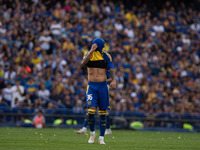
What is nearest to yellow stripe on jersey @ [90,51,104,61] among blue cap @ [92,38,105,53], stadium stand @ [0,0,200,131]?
blue cap @ [92,38,105,53]

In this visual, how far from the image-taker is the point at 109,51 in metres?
24.8

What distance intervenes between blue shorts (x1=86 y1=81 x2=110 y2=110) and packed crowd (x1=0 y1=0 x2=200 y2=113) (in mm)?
9354

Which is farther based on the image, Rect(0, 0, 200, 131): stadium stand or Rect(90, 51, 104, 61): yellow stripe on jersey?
Rect(0, 0, 200, 131): stadium stand

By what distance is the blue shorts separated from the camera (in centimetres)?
1111

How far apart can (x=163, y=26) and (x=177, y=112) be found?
26.3ft

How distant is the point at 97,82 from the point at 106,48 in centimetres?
1381

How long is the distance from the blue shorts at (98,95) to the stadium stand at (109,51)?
912cm

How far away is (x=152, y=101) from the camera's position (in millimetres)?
23094

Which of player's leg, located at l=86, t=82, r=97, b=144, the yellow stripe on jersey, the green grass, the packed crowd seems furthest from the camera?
the packed crowd

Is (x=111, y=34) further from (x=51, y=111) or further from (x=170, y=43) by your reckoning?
(x=51, y=111)

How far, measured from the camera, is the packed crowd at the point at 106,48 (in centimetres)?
2125

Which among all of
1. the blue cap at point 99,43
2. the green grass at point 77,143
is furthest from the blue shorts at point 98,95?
the green grass at point 77,143

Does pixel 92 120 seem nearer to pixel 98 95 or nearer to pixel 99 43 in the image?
pixel 98 95

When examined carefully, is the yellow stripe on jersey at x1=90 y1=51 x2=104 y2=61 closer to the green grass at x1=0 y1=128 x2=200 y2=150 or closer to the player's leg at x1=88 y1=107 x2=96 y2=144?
the player's leg at x1=88 y1=107 x2=96 y2=144
